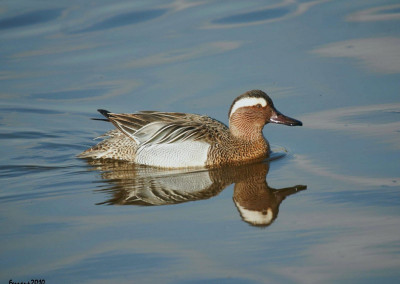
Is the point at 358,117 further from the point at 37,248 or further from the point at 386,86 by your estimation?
the point at 37,248

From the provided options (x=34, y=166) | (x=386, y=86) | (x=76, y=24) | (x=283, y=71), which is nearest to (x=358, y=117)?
(x=386, y=86)

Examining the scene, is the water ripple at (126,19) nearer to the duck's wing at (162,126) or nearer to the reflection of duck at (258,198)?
the duck's wing at (162,126)

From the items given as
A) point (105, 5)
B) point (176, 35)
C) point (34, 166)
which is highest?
point (105, 5)

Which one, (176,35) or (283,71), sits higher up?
(176,35)

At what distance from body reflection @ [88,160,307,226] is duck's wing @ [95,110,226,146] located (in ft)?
1.55

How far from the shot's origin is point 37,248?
739cm

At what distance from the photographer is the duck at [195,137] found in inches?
411

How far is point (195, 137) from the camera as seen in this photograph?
34.7ft

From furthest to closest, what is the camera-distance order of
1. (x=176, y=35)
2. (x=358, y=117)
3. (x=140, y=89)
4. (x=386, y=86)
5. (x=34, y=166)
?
(x=176, y=35), (x=140, y=89), (x=386, y=86), (x=358, y=117), (x=34, y=166)

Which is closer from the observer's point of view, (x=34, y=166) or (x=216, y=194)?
(x=216, y=194)

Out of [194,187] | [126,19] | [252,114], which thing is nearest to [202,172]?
[194,187]

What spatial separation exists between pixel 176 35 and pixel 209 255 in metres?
8.41

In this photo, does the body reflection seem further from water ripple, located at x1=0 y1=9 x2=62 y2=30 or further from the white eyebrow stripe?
water ripple, located at x1=0 y1=9 x2=62 y2=30

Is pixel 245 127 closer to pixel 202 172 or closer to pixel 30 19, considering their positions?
pixel 202 172
